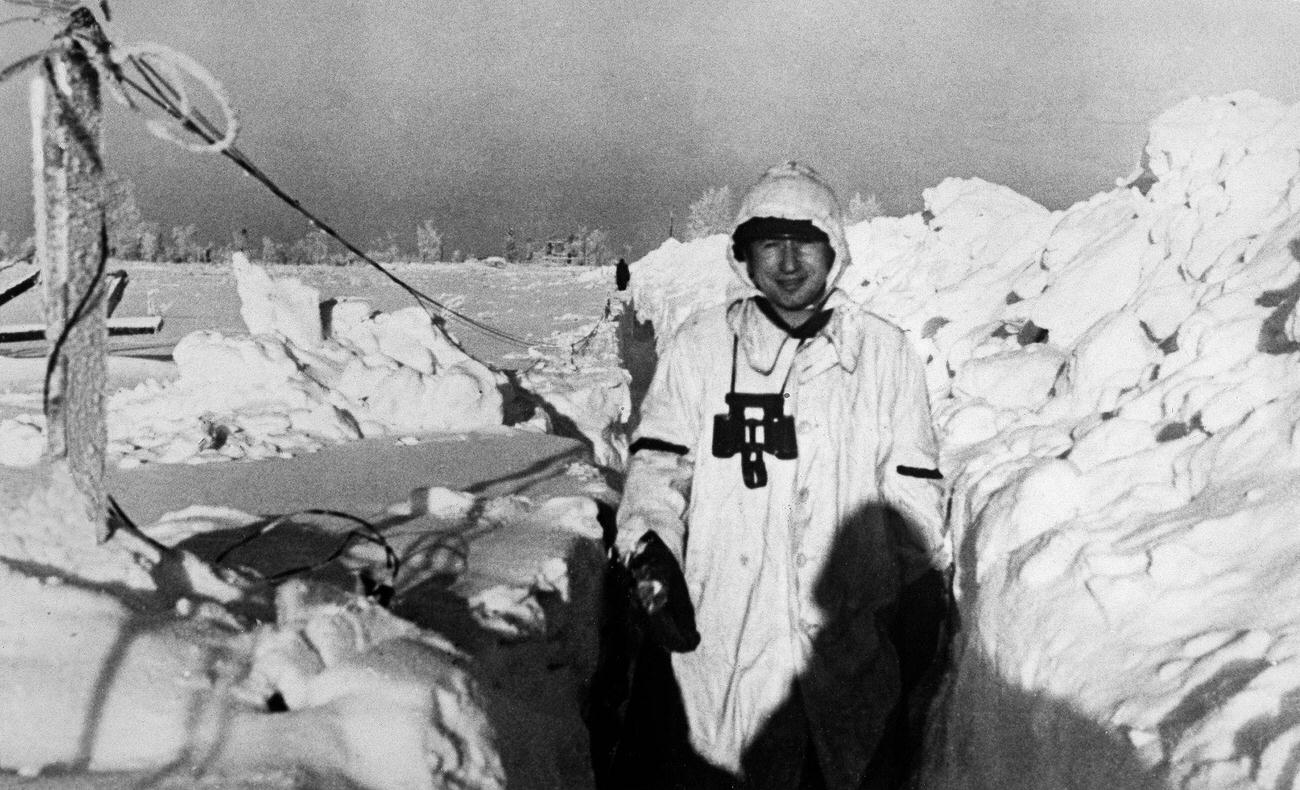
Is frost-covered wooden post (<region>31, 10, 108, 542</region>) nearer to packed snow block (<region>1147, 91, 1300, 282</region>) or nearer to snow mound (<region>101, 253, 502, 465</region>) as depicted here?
packed snow block (<region>1147, 91, 1300, 282</region>)

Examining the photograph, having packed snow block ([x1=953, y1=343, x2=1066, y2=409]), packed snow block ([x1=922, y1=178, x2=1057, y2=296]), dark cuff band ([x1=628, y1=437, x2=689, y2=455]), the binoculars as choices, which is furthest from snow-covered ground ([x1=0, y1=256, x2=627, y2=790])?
packed snow block ([x1=922, y1=178, x2=1057, y2=296])

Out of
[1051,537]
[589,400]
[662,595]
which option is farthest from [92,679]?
[589,400]

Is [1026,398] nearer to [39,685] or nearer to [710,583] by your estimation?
[710,583]

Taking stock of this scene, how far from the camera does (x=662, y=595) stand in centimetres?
282

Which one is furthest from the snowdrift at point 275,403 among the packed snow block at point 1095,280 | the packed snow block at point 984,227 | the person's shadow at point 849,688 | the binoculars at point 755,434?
the binoculars at point 755,434

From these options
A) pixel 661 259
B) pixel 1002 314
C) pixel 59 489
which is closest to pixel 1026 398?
pixel 1002 314

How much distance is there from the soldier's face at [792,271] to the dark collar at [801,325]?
0.12 feet

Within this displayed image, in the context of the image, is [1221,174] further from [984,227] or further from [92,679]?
[92,679]

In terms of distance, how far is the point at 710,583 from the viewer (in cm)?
304

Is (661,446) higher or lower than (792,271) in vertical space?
lower

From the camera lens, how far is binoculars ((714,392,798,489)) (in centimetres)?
299

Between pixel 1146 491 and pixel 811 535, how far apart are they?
1.40 m

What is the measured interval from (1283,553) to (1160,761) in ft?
2.86

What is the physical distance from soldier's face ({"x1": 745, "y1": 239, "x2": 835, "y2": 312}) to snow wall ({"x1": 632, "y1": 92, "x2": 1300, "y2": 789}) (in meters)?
1.25
